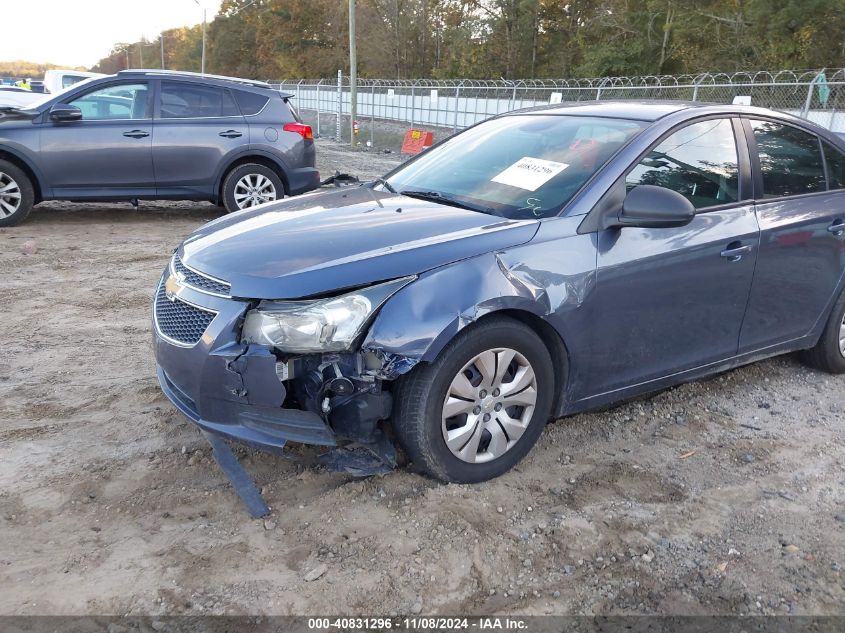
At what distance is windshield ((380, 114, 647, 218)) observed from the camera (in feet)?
11.4

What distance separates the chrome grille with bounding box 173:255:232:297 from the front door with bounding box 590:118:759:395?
5.39ft

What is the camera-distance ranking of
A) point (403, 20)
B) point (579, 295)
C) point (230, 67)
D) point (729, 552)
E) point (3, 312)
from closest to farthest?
point (729, 552) → point (579, 295) → point (3, 312) → point (403, 20) → point (230, 67)

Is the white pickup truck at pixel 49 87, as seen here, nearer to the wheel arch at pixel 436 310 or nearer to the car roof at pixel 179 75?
the car roof at pixel 179 75

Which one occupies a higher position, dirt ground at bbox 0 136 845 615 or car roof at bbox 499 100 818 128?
car roof at bbox 499 100 818 128

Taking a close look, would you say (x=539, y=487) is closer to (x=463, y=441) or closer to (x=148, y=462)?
(x=463, y=441)

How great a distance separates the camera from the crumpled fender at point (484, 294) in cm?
284

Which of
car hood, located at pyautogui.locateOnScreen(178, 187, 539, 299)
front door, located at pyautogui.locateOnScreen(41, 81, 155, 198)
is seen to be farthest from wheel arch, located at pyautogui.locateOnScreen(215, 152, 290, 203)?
car hood, located at pyautogui.locateOnScreen(178, 187, 539, 299)

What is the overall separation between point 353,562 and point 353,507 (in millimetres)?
365

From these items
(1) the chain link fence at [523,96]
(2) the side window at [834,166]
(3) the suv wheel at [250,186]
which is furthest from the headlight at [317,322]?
(1) the chain link fence at [523,96]

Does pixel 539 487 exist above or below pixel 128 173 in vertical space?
below

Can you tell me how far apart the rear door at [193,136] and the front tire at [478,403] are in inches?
265

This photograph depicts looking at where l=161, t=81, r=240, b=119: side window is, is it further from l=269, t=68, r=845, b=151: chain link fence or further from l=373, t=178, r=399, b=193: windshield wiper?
l=269, t=68, r=845, b=151: chain link fence

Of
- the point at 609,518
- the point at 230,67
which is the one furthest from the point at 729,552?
the point at 230,67

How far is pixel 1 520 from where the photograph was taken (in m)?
2.93
